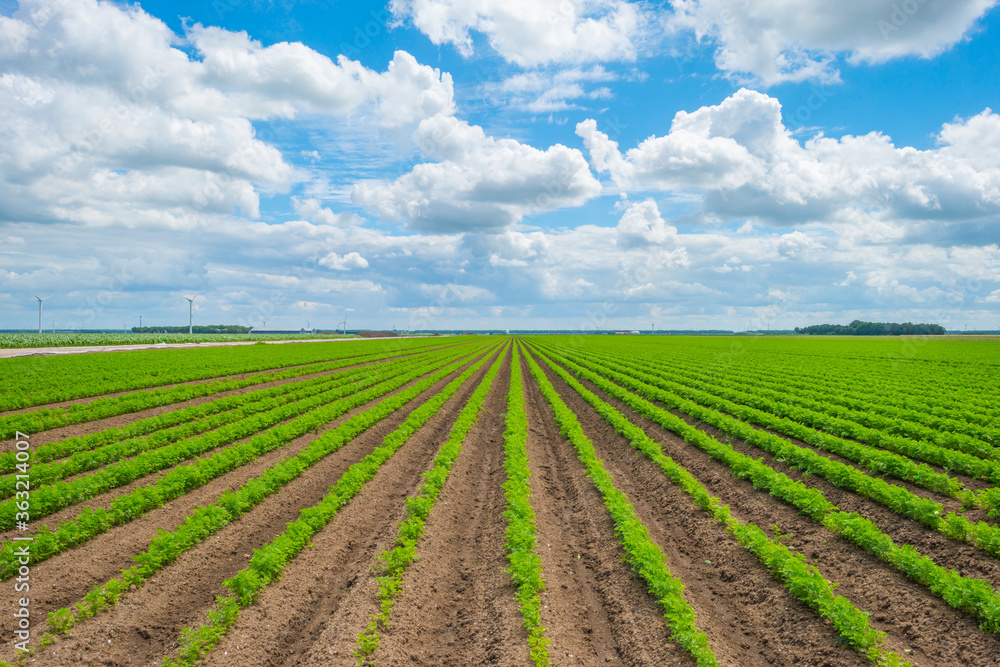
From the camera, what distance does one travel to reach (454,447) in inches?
640

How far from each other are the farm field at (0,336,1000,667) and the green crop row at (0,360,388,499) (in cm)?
10

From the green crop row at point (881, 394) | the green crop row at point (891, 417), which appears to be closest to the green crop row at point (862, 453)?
the green crop row at point (891, 417)

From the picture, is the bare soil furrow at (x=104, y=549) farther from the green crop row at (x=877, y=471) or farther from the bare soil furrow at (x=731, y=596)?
the green crop row at (x=877, y=471)

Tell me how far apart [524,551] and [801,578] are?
14.7ft

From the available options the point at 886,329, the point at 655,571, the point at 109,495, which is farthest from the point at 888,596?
the point at 886,329

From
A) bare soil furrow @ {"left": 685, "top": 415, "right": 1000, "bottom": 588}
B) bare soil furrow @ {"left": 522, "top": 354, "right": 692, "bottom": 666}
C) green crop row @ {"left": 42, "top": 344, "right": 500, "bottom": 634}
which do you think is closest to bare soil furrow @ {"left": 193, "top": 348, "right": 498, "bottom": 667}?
green crop row @ {"left": 42, "top": 344, "right": 500, "bottom": 634}

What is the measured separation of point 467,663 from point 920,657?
5997 mm

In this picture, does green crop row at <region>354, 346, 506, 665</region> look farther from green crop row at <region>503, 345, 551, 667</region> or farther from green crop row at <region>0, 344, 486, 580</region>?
green crop row at <region>0, 344, 486, 580</region>

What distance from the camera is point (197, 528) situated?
970 centimetres

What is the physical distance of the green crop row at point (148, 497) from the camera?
8769mm

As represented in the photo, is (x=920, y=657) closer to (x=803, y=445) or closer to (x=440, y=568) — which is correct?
(x=440, y=568)

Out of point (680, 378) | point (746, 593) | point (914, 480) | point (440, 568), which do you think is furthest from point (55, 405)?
point (680, 378)

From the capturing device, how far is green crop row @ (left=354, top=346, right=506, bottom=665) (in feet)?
22.7

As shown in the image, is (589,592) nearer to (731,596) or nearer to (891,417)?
(731,596)
